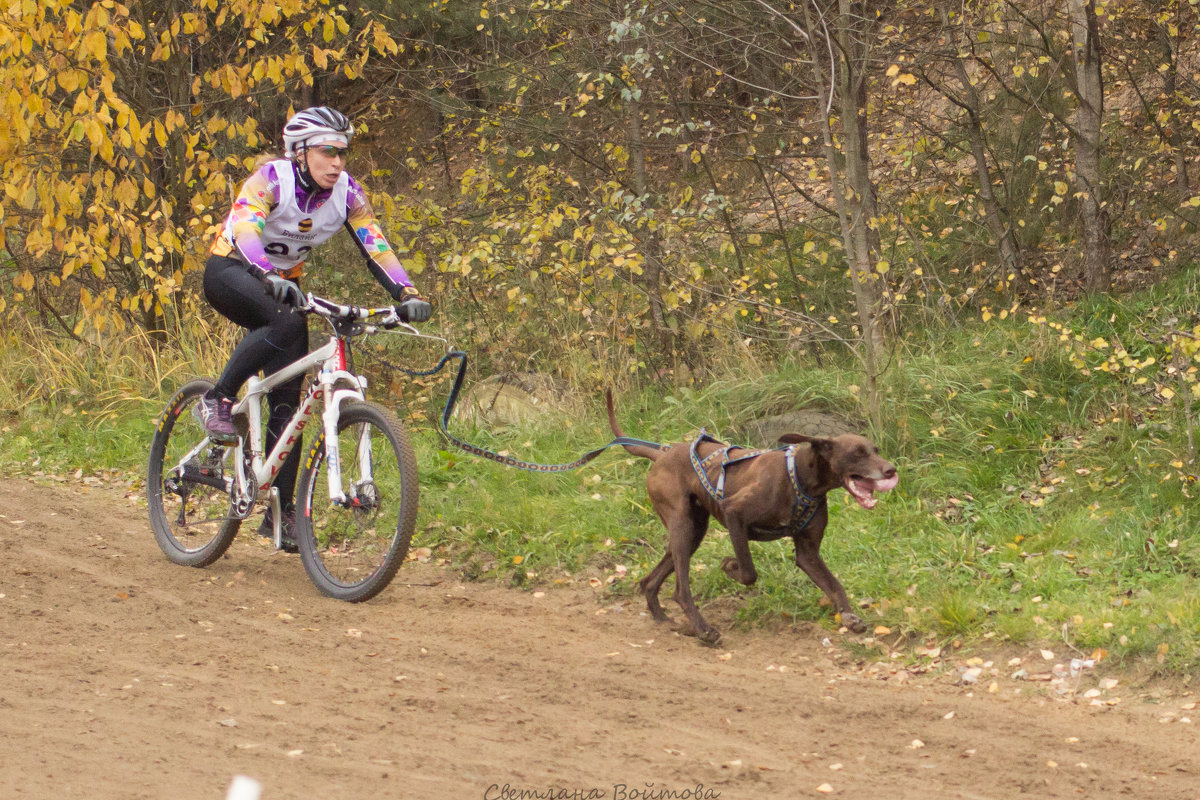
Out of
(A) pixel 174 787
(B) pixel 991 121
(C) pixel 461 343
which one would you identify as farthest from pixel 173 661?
(B) pixel 991 121

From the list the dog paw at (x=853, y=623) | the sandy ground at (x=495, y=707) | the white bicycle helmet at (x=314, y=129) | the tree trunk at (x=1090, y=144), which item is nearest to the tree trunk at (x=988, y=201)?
the tree trunk at (x=1090, y=144)

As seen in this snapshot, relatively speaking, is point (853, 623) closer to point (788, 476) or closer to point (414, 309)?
point (788, 476)

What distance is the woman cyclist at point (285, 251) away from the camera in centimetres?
578

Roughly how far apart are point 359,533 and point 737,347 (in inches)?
151

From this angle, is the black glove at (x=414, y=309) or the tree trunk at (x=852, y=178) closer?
the black glove at (x=414, y=309)

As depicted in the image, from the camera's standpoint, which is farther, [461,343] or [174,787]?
[461,343]

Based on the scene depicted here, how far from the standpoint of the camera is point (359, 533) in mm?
6184

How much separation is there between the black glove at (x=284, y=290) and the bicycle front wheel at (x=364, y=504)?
0.62m

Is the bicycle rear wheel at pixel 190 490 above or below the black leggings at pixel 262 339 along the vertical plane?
below

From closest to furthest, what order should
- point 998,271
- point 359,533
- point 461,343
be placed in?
Result: 1. point 359,533
2. point 998,271
3. point 461,343

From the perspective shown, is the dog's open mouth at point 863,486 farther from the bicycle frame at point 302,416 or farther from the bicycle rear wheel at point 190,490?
the bicycle rear wheel at point 190,490

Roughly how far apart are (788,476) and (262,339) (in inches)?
107

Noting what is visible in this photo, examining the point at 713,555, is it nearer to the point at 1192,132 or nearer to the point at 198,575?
the point at 198,575

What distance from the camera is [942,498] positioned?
7.05 metres
